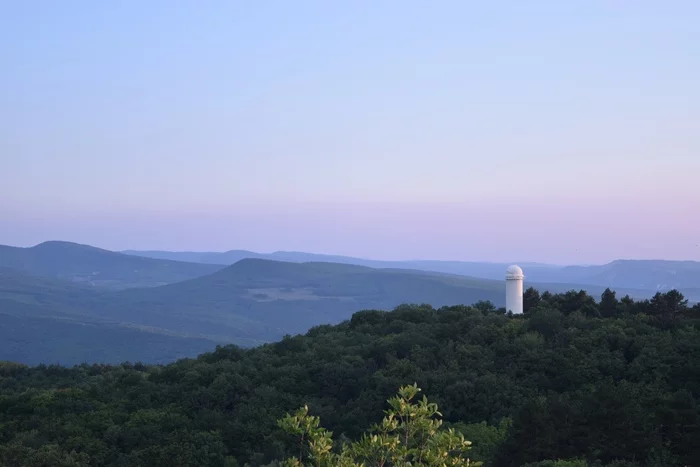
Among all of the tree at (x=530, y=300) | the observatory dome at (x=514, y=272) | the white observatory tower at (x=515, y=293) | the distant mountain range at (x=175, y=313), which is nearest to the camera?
the observatory dome at (x=514, y=272)

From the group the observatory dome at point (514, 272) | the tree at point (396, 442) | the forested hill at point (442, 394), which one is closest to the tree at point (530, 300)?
the forested hill at point (442, 394)

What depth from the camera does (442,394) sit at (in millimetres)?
25562

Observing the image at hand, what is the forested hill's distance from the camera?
754 inches

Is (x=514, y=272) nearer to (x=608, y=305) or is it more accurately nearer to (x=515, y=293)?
(x=515, y=293)

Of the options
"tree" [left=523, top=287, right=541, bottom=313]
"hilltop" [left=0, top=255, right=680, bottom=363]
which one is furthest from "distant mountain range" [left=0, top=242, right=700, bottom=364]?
"tree" [left=523, top=287, right=541, bottom=313]

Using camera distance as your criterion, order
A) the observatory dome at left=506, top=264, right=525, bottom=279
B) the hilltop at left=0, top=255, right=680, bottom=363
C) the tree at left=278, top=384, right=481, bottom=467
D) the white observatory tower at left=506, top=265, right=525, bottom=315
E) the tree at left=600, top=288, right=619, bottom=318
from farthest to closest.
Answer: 1. the hilltop at left=0, top=255, right=680, bottom=363
2. the white observatory tower at left=506, top=265, right=525, bottom=315
3. the observatory dome at left=506, top=264, right=525, bottom=279
4. the tree at left=600, top=288, right=619, bottom=318
5. the tree at left=278, top=384, right=481, bottom=467

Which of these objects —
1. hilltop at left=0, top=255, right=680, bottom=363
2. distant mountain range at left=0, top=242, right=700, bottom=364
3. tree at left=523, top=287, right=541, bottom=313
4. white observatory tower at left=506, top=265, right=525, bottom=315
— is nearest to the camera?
white observatory tower at left=506, top=265, right=525, bottom=315

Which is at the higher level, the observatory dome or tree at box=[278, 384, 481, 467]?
the observatory dome

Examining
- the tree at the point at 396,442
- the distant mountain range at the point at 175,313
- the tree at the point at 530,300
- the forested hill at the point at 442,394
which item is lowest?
the distant mountain range at the point at 175,313

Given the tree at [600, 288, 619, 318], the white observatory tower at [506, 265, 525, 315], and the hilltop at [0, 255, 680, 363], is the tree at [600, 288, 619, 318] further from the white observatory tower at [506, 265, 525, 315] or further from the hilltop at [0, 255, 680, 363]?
the hilltop at [0, 255, 680, 363]

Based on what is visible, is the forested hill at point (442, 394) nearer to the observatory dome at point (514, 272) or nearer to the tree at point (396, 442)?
the observatory dome at point (514, 272)

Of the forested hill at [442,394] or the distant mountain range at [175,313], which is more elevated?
the forested hill at [442,394]

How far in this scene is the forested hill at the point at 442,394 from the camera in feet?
62.8

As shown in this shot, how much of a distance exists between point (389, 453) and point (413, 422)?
82 cm
